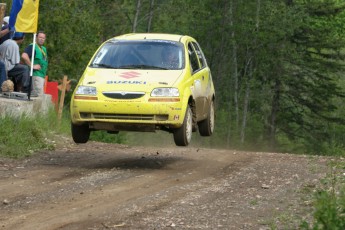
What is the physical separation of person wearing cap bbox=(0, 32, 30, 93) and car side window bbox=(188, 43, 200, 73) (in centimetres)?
332

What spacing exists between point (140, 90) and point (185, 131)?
1.00m

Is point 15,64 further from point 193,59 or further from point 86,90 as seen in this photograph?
point 86,90

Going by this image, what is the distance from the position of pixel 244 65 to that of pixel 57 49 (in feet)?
93.4

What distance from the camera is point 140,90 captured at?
13914 millimetres

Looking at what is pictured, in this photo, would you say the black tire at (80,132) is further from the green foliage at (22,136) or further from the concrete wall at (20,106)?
the concrete wall at (20,106)

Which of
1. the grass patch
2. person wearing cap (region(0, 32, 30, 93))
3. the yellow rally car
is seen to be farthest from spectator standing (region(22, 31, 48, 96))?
the yellow rally car

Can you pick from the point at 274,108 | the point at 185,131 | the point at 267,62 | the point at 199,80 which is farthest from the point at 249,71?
the point at 185,131

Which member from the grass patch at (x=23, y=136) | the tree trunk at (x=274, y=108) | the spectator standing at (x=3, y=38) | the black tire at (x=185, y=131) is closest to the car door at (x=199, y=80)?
the black tire at (x=185, y=131)

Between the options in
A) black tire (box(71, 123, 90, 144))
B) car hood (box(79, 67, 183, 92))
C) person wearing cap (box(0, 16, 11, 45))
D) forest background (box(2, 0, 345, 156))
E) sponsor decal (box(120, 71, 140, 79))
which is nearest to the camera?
car hood (box(79, 67, 183, 92))

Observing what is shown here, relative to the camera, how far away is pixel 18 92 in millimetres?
17625

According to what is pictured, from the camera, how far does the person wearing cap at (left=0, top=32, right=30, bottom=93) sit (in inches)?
680

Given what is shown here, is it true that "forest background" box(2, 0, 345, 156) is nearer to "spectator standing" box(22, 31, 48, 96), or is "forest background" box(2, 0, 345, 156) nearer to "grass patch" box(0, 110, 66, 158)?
"spectator standing" box(22, 31, 48, 96)

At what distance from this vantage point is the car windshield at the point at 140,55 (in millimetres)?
14898

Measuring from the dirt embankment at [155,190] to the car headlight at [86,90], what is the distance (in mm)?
1074
